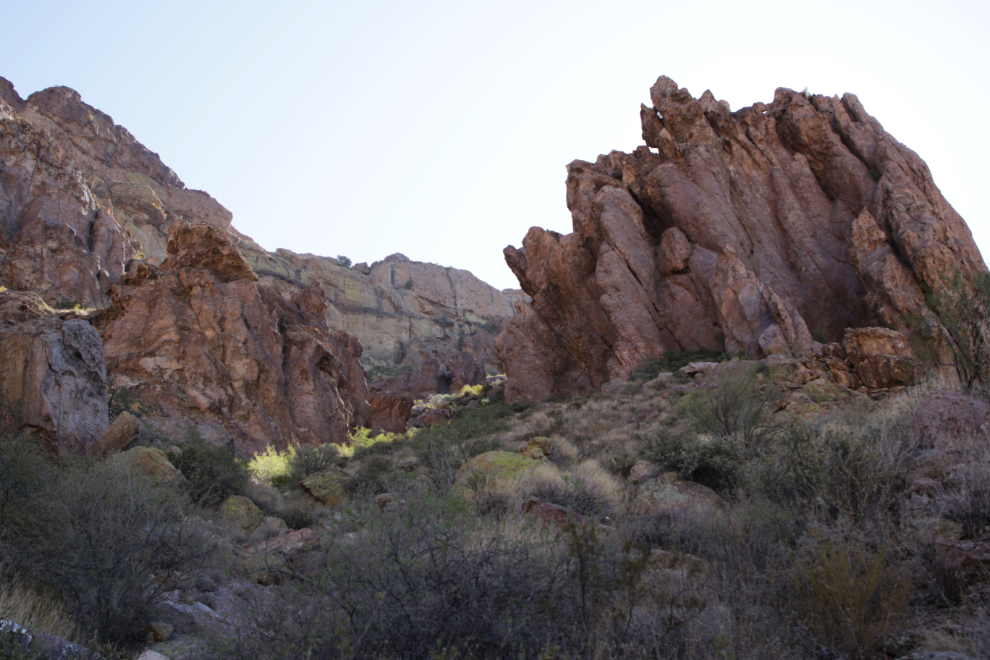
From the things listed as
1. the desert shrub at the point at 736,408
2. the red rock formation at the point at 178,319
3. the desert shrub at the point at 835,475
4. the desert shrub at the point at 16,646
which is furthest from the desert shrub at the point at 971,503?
the red rock formation at the point at 178,319

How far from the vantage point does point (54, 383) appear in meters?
8.85

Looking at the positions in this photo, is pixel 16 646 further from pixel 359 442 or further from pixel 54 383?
pixel 359 442

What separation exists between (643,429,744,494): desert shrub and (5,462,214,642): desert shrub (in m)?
5.80

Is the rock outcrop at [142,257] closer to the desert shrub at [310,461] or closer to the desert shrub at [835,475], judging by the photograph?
the desert shrub at [310,461]

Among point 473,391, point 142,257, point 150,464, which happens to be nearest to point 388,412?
point 473,391

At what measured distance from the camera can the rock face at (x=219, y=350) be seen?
1544 centimetres

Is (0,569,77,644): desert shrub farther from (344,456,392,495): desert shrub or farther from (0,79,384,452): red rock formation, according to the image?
(0,79,384,452): red rock formation

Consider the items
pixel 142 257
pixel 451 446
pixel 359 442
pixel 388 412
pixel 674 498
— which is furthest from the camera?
pixel 142 257

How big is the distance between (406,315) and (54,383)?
59089mm

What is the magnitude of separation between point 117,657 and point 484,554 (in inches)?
96.1

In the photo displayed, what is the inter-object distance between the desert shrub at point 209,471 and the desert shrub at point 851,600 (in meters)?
8.20

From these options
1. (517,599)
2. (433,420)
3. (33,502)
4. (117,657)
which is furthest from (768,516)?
(433,420)

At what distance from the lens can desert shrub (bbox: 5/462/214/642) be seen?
410cm

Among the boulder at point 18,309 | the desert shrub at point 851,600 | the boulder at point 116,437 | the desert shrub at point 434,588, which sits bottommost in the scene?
the desert shrub at point 851,600
